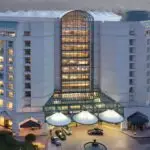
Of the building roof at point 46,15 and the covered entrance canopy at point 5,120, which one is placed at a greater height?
the building roof at point 46,15

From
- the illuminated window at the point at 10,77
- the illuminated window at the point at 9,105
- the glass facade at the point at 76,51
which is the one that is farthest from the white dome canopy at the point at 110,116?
the illuminated window at the point at 10,77

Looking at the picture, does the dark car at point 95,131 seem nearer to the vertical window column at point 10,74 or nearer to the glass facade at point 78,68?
the glass facade at point 78,68

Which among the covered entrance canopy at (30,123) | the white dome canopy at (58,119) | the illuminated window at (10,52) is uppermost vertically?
the illuminated window at (10,52)

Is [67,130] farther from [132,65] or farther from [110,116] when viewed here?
[132,65]

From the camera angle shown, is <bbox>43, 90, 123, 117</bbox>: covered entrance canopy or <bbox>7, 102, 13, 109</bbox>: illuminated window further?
<bbox>43, 90, 123, 117</bbox>: covered entrance canopy

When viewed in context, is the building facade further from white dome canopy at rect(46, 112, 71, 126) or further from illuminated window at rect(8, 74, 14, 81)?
white dome canopy at rect(46, 112, 71, 126)

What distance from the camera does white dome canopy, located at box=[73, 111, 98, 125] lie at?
4744 centimetres

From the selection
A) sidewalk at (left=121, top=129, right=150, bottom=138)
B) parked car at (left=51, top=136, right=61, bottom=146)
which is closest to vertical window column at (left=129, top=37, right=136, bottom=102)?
sidewalk at (left=121, top=129, right=150, bottom=138)

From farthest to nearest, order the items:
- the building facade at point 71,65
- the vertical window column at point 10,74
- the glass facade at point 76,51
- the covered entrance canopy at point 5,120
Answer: the glass facade at point 76,51
the covered entrance canopy at point 5,120
the building facade at point 71,65
the vertical window column at point 10,74

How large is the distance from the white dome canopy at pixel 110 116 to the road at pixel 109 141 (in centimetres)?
142

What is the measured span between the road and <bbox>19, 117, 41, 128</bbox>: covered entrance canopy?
3.86m

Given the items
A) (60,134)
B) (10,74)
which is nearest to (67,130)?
(60,134)

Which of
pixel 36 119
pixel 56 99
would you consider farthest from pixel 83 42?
pixel 36 119

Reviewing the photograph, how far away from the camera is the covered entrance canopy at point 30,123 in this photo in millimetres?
47562
